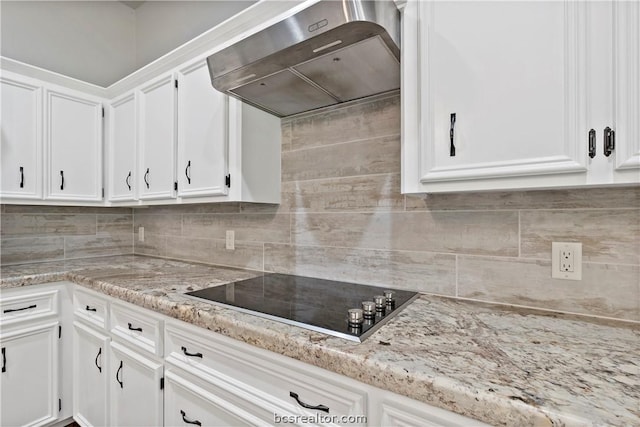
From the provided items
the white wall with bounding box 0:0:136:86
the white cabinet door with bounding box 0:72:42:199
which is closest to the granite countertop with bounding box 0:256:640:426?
the white cabinet door with bounding box 0:72:42:199

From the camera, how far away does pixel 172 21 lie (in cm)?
257

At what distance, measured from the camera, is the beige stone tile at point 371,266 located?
1289mm

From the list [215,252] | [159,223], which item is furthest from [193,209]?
[159,223]

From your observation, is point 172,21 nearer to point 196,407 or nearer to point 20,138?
point 20,138

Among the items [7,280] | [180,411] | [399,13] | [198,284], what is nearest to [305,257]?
[198,284]

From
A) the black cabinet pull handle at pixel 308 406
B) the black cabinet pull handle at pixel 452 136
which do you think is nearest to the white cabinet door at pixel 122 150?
the black cabinet pull handle at pixel 308 406

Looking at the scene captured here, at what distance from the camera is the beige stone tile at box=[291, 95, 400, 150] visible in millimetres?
1425

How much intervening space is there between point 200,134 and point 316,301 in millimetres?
1102

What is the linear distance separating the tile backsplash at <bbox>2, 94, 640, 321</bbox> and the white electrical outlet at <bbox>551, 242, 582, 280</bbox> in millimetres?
17

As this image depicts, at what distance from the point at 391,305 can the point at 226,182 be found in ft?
3.25

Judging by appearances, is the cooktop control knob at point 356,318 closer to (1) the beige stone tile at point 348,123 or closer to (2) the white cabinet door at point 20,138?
(1) the beige stone tile at point 348,123

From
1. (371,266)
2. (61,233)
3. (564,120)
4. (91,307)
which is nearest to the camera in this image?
(564,120)

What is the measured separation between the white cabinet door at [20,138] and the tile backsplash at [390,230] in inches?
12.8

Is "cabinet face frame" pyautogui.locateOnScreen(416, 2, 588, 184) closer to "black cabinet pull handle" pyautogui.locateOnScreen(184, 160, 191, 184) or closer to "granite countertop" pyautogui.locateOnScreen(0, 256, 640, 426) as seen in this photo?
"granite countertop" pyautogui.locateOnScreen(0, 256, 640, 426)
